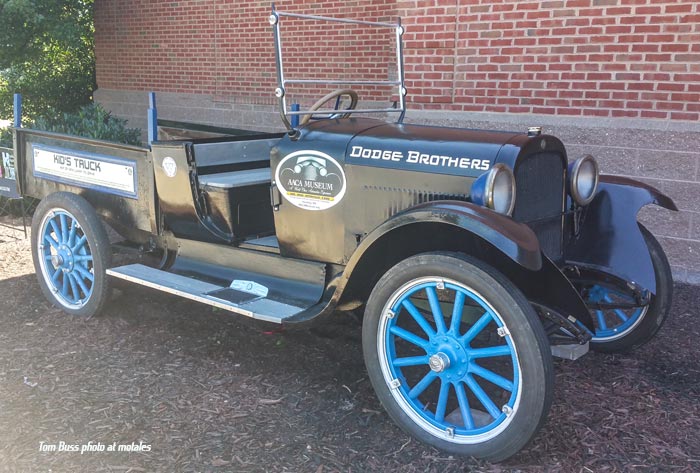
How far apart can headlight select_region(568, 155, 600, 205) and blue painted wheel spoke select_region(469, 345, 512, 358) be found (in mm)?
1146

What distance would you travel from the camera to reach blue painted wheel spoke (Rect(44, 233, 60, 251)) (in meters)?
4.65

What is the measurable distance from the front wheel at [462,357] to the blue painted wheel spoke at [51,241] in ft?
8.60

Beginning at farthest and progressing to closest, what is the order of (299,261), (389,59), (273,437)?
(389,59)
(299,261)
(273,437)

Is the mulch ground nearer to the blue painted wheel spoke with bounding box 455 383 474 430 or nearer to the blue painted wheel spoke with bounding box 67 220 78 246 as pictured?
the blue painted wheel spoke with bounding box 455 383 474 430

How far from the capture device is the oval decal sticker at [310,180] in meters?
3.53

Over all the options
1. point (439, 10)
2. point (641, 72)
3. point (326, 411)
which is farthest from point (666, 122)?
point (326, 411)

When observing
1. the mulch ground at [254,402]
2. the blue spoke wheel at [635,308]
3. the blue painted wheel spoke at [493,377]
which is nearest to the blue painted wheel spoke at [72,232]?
the mulch ground at [254,402]

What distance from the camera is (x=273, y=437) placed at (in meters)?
3.10

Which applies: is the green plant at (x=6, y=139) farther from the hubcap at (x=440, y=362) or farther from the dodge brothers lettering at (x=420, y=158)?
the hubcap at (x=440, y=362)

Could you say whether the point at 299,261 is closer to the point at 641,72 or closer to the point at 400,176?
the point at 400,176

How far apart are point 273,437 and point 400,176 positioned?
4.49ft

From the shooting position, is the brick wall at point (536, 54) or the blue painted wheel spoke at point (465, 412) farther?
the brick wall at point (536, 54)

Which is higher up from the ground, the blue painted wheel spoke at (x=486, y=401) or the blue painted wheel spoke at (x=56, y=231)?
the blue painted wheel spoke at (x=56, y=231)

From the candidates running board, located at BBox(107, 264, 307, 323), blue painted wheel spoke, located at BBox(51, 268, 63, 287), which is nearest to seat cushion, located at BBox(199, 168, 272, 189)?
running board, located at BBox(107, 264, 307, 323)
